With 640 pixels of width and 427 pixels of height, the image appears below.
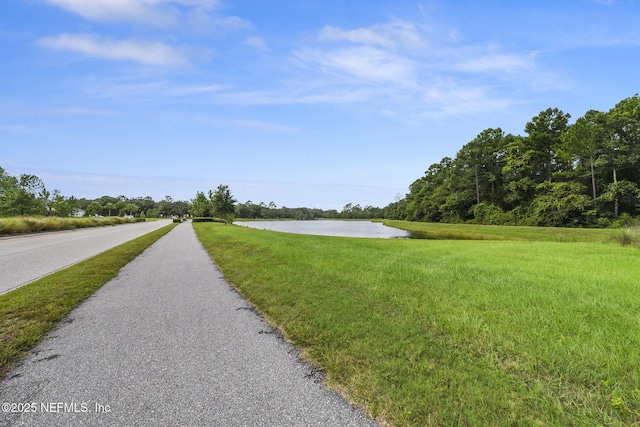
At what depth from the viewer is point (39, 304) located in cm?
525

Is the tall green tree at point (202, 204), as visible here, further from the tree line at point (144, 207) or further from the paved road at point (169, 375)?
the paved road at point (169, 375)

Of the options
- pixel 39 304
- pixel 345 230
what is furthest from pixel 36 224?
pixel 345 230

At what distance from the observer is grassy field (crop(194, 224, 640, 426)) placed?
245cm

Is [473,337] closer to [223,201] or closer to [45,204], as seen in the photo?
[223,201]

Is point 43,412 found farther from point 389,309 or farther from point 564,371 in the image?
point 564,371

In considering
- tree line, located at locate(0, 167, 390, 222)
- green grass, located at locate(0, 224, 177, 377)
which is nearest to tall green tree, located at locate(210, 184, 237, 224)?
tree line, located at locate(0, 167, 390, 222)

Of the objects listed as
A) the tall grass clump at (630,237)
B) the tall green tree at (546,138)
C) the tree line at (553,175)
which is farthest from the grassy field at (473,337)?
the tall green tree at (546,138)

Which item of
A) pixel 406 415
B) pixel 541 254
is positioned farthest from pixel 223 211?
pixel 406 415

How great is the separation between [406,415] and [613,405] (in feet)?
5.60

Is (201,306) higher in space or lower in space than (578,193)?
lower

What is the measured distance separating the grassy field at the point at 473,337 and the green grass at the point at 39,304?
303 cm

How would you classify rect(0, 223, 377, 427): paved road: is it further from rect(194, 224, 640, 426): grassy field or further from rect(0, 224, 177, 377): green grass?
rect(194, 224, 640, 426): grassy field

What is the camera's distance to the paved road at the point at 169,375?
238 cm

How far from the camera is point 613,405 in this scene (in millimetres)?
2412
